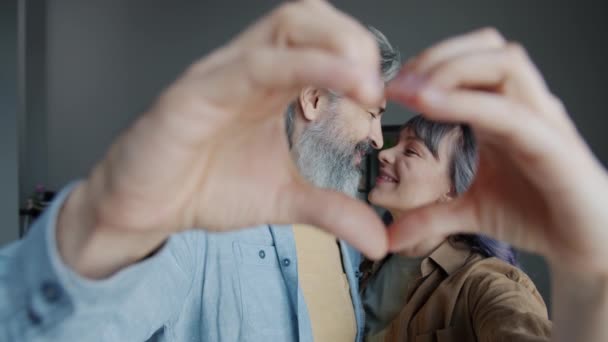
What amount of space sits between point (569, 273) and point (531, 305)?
0.34 meters

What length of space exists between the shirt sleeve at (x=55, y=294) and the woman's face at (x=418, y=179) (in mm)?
1015

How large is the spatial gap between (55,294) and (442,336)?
733mm

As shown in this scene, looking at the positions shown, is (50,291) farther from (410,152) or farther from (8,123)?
(8,123)

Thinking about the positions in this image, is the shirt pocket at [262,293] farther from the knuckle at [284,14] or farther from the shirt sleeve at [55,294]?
the knuckle at [284,14]

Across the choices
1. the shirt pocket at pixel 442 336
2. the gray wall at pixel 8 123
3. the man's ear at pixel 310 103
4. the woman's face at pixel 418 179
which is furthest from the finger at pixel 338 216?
the gray wall at pixel 8 123

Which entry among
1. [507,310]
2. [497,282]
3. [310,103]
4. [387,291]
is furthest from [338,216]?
[387,291]

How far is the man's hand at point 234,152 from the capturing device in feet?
1.17

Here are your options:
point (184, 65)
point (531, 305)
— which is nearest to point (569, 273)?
point (531, 305)

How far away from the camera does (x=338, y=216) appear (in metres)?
0.46

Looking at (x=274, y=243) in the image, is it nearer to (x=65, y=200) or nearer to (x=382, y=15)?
(x=65, y=200)

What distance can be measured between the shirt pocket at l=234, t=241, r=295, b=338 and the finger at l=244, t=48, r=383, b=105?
2.09ft

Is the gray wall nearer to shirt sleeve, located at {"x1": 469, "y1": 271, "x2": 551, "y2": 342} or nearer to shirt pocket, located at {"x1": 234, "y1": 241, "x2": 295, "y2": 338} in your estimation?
shirt pocket, located at {"x1": 234, "y1": 241, "x2": 295, "y2": 338}

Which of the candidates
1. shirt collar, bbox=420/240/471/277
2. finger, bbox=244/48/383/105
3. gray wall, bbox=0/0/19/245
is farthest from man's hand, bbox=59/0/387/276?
gray wall, bbox=0/0/19/245

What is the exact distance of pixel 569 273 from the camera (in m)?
0.48
